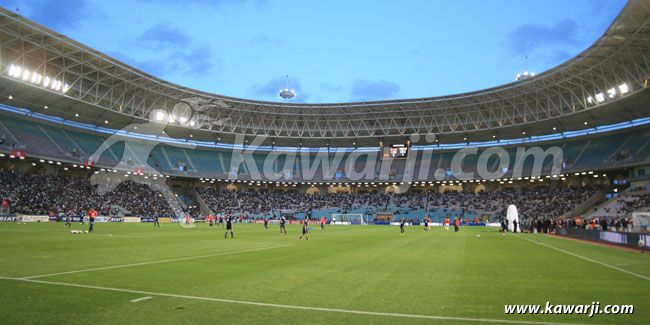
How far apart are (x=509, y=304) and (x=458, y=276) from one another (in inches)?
142

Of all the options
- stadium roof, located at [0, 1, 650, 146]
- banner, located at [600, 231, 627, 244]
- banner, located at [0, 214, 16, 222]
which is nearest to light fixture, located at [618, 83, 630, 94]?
stadium roof, located at [0, 1, 650, 146]

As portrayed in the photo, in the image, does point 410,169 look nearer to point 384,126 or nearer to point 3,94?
point 384,126

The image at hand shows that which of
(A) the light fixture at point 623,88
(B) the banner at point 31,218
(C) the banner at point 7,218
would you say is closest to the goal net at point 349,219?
(A) the light fixture at point 623,88

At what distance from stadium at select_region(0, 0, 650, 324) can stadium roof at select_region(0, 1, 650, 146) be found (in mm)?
332

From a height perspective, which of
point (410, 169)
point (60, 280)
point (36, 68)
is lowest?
point (60, 280)

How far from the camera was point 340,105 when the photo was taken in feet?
224

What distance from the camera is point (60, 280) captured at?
9.68 metres

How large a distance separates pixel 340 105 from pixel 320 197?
78.6ft

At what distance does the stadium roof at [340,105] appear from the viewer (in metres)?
40.5

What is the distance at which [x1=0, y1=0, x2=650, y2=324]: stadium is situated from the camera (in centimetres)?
840

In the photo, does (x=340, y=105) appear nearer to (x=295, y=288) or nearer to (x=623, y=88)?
(x=623, y=88)

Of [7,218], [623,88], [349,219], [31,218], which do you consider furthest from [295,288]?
[349,219]

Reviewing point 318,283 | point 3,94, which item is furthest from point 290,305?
point 3,94

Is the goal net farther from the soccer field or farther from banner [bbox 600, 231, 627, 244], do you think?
the soccer field
